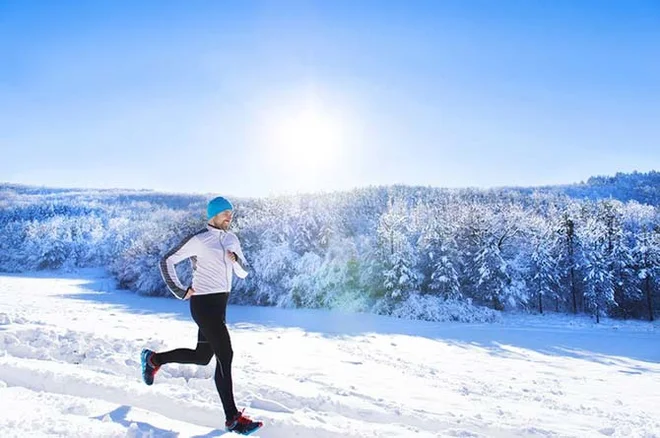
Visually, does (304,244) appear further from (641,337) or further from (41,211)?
(41,211)

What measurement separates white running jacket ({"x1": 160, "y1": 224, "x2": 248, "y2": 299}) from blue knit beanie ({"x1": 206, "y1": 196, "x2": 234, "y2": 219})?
0.15 m

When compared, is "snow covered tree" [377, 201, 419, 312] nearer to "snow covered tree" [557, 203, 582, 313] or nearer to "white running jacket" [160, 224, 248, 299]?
"snow covered tree" [557, 203, 582, 313]

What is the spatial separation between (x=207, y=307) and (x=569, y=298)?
42.5 meters

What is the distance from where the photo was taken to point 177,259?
13.3 ft

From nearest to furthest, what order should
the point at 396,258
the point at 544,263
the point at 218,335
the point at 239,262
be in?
the point at 218,335, the point at 239,262, the point at 396,258, the point at 544,263

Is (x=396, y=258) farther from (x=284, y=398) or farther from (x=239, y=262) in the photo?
(x=239, y=262)

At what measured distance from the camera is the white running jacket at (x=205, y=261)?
3986 millimetres

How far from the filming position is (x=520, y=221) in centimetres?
4325

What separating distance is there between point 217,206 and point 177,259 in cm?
60

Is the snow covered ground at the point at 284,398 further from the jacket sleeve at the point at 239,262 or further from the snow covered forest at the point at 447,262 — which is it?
the snow covered forest at the point at 447,262

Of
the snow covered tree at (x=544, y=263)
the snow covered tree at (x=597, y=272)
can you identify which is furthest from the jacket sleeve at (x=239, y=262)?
the snow covered tree at (x=597, y=272)

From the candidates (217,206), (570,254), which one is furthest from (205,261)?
(570,254)

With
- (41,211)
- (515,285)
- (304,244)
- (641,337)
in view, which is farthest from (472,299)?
(41,211)

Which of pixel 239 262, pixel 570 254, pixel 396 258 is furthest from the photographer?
pixel 570 254
